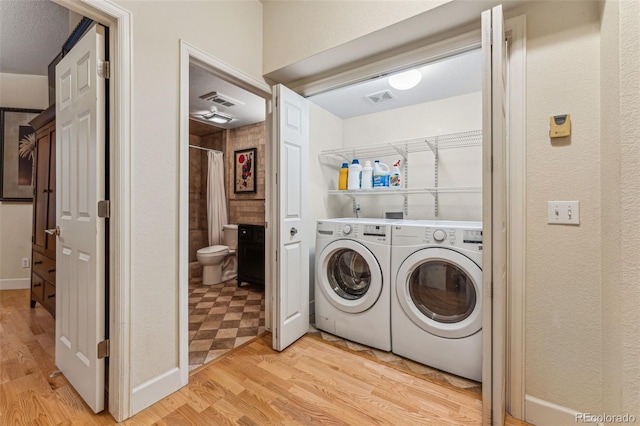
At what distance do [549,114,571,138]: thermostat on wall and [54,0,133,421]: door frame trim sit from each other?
80.1 inches

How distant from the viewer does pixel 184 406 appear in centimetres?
139

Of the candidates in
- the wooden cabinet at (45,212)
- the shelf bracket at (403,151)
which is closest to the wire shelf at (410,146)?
the shelf bracket at (403,151)

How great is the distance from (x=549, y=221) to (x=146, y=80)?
2126 mm

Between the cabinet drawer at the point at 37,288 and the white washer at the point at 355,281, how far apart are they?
243 centimetres

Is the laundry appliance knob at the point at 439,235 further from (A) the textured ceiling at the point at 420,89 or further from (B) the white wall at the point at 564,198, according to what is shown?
(A) the textured ceiling at the point at 420,89

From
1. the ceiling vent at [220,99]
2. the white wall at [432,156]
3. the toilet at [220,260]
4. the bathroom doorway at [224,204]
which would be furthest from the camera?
the toilet at [220,260]

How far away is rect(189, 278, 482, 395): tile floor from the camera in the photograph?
1746 mm

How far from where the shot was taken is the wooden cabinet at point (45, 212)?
2.10m

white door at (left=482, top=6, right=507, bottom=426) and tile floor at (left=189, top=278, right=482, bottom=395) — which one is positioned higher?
white door at (left=482, top=6, right=507, bottom=426)

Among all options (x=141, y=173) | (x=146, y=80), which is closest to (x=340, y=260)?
(x=141, y=173)

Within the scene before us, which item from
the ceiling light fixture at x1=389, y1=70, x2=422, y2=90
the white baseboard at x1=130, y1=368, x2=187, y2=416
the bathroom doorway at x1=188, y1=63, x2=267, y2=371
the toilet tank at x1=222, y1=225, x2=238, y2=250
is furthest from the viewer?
the toilet tank at x1=222, y1=225, x2=238, y2=250

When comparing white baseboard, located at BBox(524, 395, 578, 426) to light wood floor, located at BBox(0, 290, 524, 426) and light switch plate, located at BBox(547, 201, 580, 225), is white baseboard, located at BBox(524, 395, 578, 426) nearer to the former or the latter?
light wood floor, located at BBox(0, 290, 524, 426)

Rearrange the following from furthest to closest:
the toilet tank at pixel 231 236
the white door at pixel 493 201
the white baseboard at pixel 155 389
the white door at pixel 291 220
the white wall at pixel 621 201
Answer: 1. the toilet tank at pixel 231 236
2. the white door at pixel 291 220
3. the white baseboard at pixel 155 389
4. the white door at pixel 493 201
5. the white wall at pixel 621 201

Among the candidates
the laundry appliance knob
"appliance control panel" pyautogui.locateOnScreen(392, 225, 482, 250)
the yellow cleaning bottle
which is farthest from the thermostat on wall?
the yellow cleaning bottle
